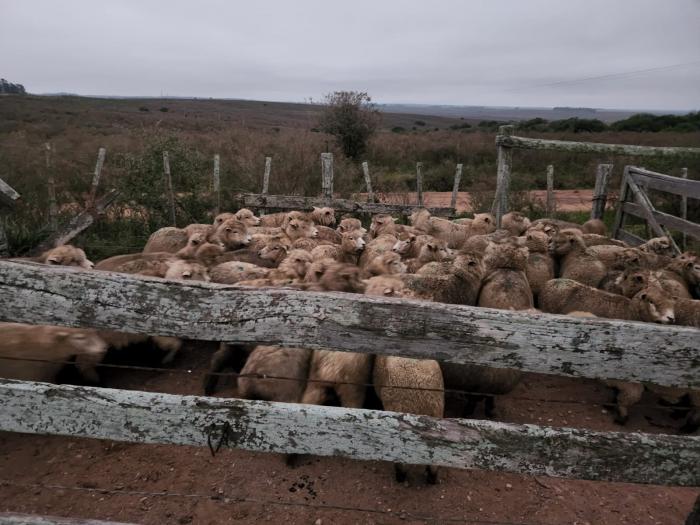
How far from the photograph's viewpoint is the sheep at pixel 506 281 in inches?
231

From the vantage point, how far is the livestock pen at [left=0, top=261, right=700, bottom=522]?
217 cm

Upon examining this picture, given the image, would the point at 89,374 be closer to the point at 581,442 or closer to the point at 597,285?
the point at 581,442

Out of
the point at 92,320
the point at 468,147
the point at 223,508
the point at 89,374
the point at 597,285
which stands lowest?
the point at 223,508

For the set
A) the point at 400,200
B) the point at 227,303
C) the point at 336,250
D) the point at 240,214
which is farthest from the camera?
the point at 400,200

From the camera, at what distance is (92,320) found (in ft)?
7.21

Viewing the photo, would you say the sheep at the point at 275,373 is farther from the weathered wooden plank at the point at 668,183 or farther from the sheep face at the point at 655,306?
the weathered wooden plank at the point at 668,183

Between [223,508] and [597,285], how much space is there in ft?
19.3

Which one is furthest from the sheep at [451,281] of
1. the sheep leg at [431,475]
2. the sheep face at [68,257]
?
the sheep face at [68,257]

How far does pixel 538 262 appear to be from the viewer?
7270 millimetres

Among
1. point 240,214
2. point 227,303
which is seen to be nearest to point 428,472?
point 227,303

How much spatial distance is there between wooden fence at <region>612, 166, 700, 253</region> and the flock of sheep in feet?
1.93

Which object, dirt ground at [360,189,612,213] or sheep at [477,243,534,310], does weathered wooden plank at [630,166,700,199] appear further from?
dirt ground at [360,189,612,213]

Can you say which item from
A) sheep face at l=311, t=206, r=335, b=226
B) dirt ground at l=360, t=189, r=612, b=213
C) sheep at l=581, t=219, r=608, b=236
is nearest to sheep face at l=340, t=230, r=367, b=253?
sheep face at l=311, t=206, r=335, b=226

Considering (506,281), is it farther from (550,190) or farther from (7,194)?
(550,190)
